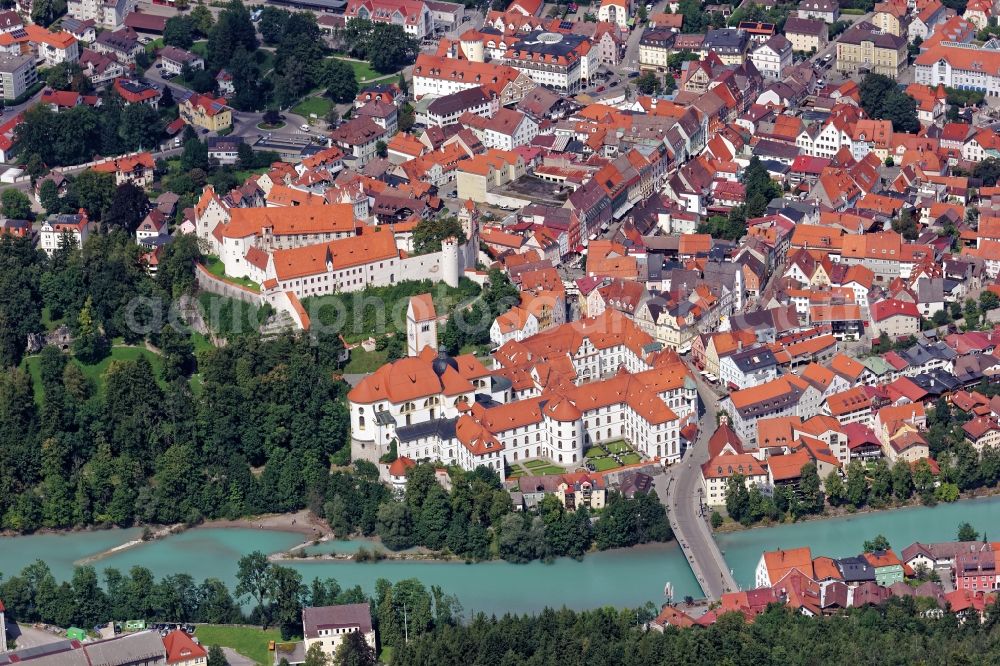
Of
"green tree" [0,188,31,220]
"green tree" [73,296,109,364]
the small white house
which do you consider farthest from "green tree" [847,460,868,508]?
"green tree" [0,188,31,220]

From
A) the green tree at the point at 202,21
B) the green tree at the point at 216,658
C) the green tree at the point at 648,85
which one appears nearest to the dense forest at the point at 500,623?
the green tree at the point at 216,658

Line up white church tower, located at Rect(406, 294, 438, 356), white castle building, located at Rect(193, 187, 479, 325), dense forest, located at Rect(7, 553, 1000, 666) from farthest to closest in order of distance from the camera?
white castle building, located at Rect(193, 187, 479, 325) < white church tower, located at Rect(406, 294, 438, 356) < dense forest, located at Rect(7, 553, 1000, 666)

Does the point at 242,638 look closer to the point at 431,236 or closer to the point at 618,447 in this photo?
the point at 618,447

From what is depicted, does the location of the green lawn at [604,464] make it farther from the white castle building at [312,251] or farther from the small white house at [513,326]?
the white castle building at [312,251]

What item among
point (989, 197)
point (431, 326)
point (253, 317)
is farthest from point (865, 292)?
point (253, 317)

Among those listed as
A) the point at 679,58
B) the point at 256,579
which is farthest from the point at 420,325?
the point at 679,58

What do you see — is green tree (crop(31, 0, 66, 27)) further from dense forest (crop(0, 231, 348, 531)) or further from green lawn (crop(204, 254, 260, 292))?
green lawn (crop(204, 254, 260, 292))

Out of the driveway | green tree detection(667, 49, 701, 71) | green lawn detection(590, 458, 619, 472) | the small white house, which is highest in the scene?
green tree detection(667, 49, 701, 71)
